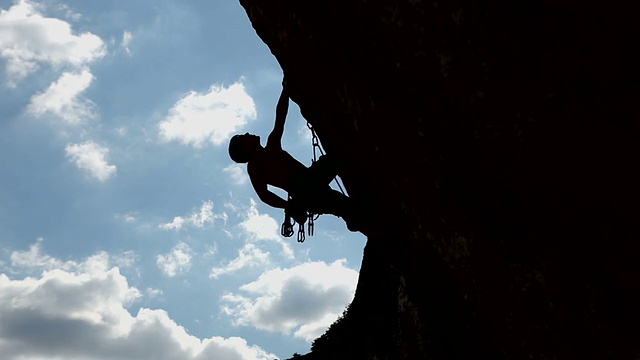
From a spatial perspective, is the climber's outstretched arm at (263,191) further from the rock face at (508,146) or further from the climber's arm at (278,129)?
the rock face at (508,146)

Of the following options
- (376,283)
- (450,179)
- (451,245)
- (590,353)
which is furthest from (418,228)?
(376,283)

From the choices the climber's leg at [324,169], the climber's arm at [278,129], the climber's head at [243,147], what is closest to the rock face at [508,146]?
the climber's leg at [324,169]

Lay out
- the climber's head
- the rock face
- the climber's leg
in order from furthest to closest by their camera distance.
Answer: the climber's head
the climber's leg
the rock face

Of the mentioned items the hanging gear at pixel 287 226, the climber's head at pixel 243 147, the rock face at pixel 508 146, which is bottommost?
the rock face at pixel 508 146

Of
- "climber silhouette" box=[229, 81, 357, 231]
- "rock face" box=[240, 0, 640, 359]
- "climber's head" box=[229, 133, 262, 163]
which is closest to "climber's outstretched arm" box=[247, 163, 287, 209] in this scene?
"climber silhouette" box=[229, 81, 357, 231]

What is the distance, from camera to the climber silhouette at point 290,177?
8.38m

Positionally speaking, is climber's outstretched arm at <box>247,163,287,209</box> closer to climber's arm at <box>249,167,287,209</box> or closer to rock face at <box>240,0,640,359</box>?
climber's arm at <box>249,167,287,209</box>

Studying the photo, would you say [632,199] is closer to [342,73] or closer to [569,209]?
[569,209]

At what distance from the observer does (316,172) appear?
8398 millimetres

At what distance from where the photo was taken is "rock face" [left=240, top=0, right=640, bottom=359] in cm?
440

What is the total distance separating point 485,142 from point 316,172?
3.72 m

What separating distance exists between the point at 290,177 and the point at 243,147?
0.94 meters

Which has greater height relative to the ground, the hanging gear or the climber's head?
the climber's head

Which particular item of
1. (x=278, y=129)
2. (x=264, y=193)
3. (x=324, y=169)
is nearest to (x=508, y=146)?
(x=324, y=169)
